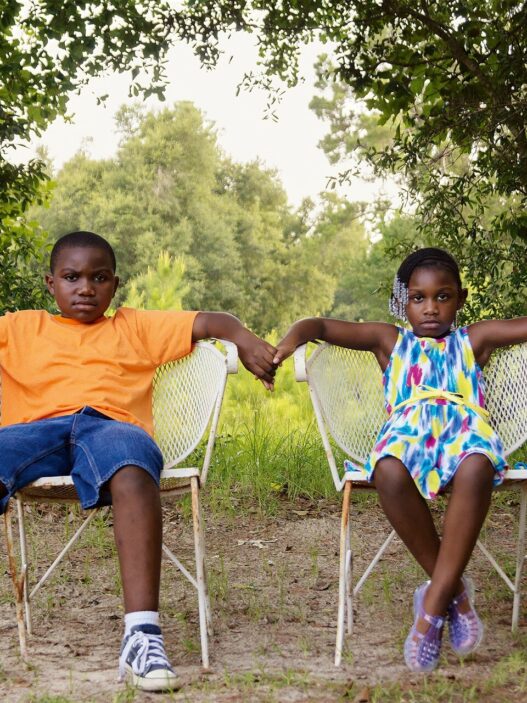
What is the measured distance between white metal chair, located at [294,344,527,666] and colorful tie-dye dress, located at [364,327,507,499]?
0.15 m

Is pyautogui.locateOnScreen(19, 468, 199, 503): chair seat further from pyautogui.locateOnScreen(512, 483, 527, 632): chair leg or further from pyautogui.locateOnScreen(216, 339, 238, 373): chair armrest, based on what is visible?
pyautogui.locateOnScreen(512, 483, 527, 632): chair leg

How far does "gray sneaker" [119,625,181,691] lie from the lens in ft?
7.52

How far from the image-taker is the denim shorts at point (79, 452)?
2.54 metres

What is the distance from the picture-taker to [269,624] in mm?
2996

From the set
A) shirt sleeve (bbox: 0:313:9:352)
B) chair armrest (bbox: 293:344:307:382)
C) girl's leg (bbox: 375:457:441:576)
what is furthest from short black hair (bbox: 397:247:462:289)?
shirt sleeve (bbox: 0:313:9:352)

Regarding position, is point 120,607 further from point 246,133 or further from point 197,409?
point 246,133

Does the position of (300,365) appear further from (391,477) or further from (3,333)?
(3,333)

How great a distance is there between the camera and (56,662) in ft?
8.70

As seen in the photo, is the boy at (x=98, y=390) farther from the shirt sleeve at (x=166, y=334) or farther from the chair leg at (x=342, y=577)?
the chair leg at (x=342, y=577)

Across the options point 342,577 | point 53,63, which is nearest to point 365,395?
point 342,577

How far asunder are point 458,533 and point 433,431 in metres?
0.36

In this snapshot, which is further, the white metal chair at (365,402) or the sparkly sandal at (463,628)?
the white metal chair at (365,402)

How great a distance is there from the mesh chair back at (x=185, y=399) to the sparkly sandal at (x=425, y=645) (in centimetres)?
92

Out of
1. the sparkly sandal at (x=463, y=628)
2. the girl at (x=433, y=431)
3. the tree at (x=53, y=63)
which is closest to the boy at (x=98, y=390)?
the girl at (x=433, y=431)
